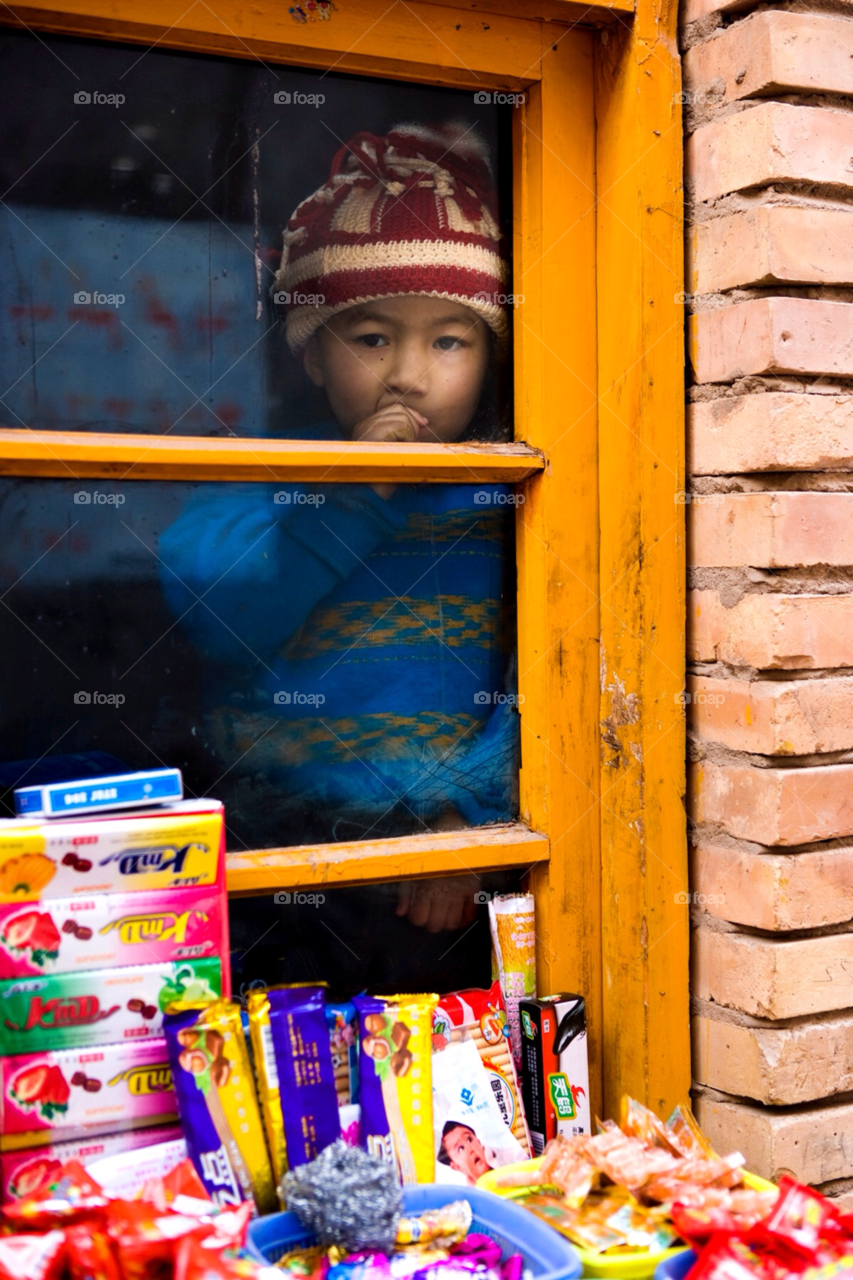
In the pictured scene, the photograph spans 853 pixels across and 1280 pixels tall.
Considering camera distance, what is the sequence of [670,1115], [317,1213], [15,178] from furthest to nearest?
1. [670,1115]
2. [15,178]
3. [317,1213]

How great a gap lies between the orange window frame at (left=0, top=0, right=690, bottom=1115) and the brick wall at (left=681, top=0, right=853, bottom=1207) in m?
0.05

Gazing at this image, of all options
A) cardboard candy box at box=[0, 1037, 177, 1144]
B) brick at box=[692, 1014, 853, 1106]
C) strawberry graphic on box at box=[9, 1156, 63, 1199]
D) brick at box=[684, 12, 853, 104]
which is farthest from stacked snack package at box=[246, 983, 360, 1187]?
brick at box=[684, 12, 853, 104]

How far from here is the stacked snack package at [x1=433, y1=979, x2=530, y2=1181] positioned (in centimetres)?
137

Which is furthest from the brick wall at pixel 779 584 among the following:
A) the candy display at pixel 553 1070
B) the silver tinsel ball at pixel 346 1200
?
the silver tinsel ball at pixel 346 1200

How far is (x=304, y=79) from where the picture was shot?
1.43m

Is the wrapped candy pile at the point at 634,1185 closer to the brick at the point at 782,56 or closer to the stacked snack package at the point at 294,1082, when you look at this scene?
the stacked snack package at the point at 294,1082

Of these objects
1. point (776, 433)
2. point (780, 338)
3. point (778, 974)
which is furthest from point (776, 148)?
point (778, 974)

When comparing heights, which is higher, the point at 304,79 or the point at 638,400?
the point at 304,79

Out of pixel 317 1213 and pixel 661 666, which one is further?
pixel 661 666

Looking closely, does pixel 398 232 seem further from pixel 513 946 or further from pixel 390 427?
pixel 513 946

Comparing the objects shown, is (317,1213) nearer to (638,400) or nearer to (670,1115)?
(670,1115)

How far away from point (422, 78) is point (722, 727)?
974 mm

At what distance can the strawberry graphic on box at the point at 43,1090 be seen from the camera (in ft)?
3.59

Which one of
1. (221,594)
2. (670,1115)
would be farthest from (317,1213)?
(221,594)
